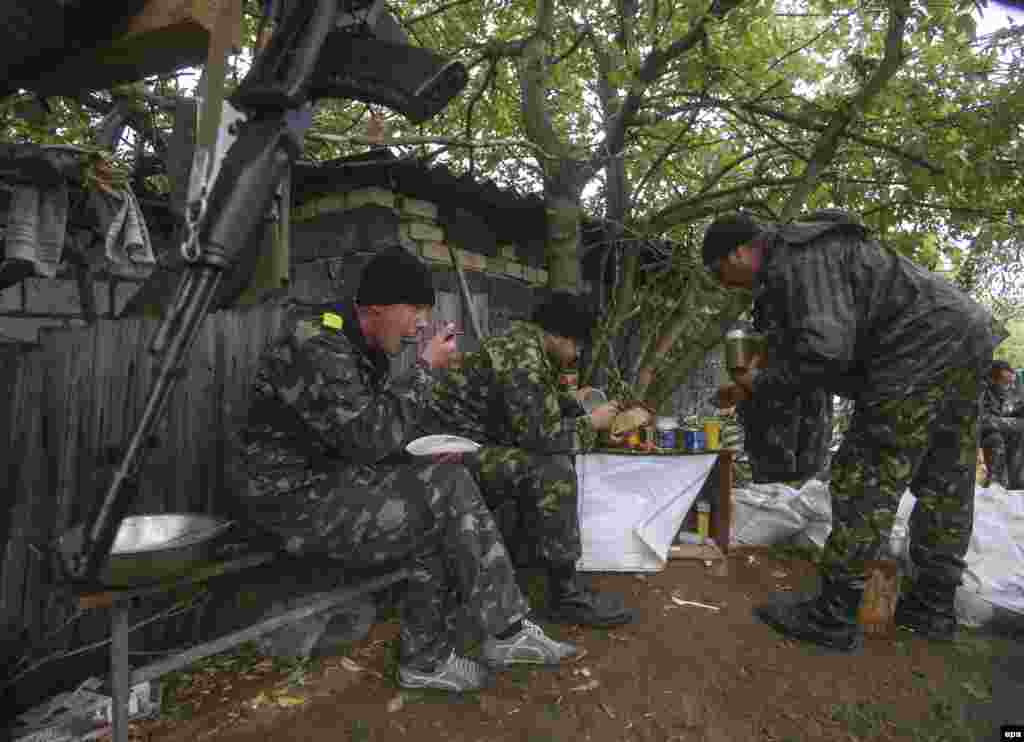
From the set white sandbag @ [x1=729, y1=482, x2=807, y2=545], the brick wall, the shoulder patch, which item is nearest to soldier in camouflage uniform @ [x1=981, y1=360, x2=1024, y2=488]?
white sandbag @ [x1=729, y1=482, x2=807, y2=545]

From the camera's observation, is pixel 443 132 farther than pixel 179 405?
Yes

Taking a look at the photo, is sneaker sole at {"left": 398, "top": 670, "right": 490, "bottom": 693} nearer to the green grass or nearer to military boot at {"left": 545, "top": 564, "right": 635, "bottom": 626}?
military boot at {"left": 545, "top": 564, "right": 635, "bottom": 626}

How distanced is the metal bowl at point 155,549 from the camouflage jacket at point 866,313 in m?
2.50

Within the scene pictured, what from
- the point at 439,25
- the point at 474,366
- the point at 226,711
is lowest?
the point at 226,711

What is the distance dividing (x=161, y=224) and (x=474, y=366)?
275 centimetres

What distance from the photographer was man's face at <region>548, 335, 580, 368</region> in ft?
10.6

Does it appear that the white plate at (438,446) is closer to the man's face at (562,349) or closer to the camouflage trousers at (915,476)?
the man's face at (562,349)

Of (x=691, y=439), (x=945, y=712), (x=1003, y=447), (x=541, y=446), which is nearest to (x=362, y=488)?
(x=541, y=446)

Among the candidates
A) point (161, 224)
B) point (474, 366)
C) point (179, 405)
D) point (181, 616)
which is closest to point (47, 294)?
point (161, 224)

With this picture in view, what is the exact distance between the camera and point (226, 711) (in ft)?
7.34

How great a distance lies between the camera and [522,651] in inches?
100

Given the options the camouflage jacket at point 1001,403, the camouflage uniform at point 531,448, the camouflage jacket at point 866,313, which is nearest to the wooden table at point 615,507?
the camouflage uniform at point 531,448

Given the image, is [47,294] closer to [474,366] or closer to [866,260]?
[474,366]

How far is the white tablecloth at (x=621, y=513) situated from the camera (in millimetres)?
3457
